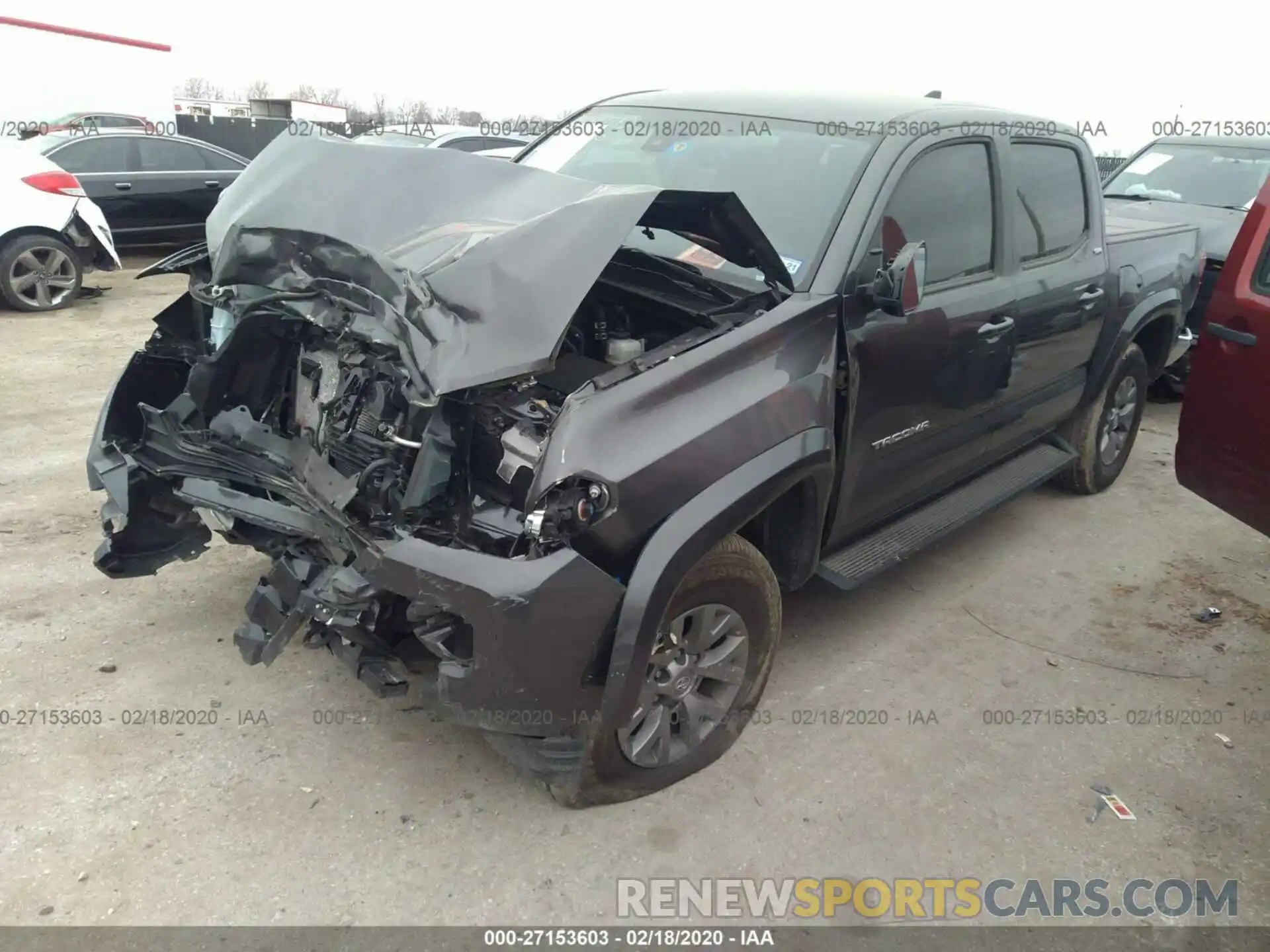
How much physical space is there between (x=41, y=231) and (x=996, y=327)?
841 centimetres

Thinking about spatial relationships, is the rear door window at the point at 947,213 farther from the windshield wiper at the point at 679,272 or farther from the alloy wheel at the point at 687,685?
the alloy wheel at the point at 687,685

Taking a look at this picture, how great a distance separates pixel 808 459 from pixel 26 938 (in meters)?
2.43

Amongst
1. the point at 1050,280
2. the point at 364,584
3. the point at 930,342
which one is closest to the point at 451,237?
the point at 364,584

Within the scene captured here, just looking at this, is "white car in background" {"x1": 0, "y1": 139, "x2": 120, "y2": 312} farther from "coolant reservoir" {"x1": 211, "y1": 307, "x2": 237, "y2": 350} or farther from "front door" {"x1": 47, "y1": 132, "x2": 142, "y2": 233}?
"coolant reservoir" {"x1": 211, "y1": 307, "x2": 237, "y2": 350}

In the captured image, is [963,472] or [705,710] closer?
[705,710]

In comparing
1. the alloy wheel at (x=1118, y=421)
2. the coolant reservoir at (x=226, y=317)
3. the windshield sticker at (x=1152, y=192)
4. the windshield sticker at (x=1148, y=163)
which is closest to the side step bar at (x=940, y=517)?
the alloy wheel at (x=1118, y=421)

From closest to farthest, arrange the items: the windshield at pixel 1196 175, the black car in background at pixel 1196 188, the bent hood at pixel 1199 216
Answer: the bent hood at pixel 1199 216 → the black car in background at pixel 1196 188 → the windshield at pixel 1196 175

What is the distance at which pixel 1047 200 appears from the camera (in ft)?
13.6

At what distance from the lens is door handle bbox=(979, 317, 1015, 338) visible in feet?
11.7

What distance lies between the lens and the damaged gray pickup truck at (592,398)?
237 cm

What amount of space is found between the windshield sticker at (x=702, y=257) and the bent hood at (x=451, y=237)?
0.05m

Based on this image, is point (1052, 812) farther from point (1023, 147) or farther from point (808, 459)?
point (1023, 147)

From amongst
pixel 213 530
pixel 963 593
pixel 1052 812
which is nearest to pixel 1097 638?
pixel 963 593

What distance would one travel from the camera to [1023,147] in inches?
157
